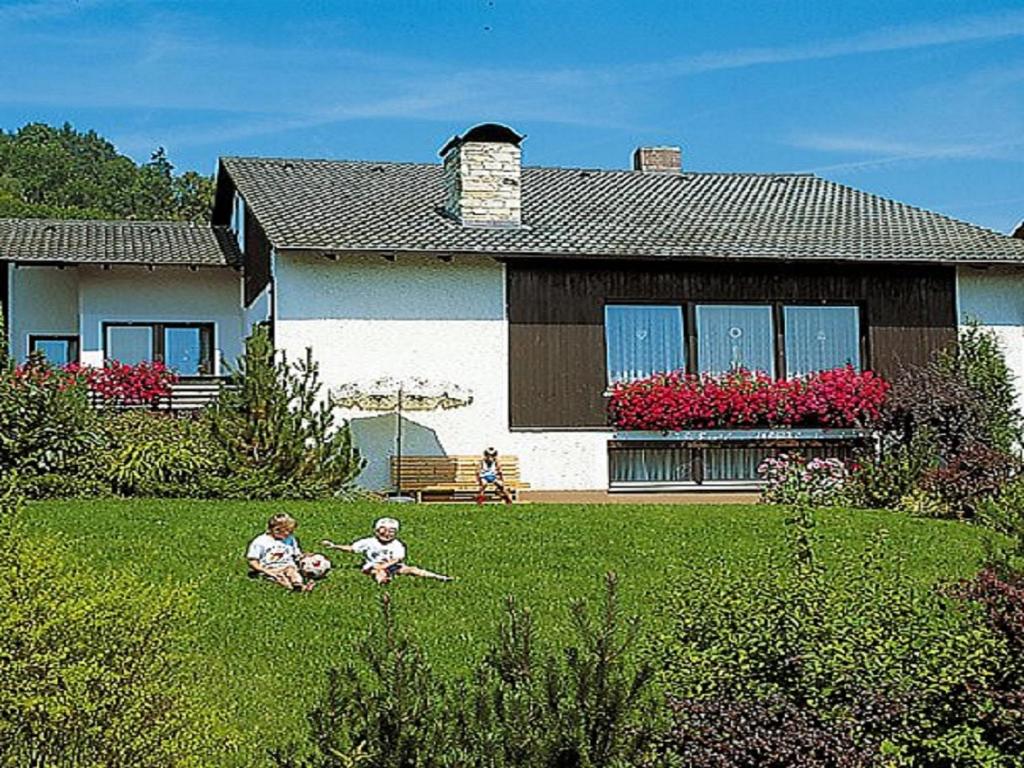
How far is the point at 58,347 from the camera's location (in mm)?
27906

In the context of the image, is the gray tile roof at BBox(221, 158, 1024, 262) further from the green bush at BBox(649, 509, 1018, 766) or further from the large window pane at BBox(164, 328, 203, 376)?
the green bush at BBox(649, 509, 1018, 766)

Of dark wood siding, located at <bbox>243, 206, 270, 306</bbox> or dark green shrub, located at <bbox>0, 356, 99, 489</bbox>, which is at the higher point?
dark wood siding, located at <bbox>243, 206, 270, 306</bbox>

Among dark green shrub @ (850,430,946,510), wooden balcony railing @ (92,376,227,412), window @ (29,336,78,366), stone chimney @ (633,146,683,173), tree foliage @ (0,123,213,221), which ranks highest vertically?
tree foliage @ (0,123,213,221)

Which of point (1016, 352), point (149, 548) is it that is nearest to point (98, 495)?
point (149, 548)

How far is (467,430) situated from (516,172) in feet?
15.3

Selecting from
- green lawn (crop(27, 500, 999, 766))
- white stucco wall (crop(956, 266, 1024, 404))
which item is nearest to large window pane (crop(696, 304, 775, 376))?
white stucco wall (crop(956, 266, 1024, 404))

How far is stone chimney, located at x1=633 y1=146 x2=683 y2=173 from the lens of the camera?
104ft

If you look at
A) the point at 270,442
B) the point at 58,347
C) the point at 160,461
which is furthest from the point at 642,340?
the point at 58,347

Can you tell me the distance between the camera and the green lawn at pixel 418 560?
31.0ft

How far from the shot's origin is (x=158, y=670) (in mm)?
5934

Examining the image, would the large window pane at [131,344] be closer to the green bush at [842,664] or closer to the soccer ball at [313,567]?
the soccer ball at [313,567]

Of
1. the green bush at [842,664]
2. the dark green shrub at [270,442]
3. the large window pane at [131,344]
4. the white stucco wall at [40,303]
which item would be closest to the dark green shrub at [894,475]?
the dark green shrub at [270,442]

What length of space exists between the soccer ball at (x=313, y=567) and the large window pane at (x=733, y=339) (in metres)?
12.6

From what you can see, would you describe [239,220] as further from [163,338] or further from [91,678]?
[91,678]
